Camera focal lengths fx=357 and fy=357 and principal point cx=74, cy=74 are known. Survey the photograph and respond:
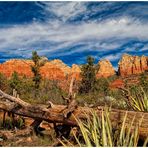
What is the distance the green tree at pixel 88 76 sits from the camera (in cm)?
5382

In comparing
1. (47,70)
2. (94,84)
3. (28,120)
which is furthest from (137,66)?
(28,120)

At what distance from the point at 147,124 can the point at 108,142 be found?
1739mm

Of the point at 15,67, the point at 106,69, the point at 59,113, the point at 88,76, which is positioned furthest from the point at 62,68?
the point at 59,113

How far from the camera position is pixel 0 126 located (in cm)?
1191

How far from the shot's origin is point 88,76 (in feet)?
179

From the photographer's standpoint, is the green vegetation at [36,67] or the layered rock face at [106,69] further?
the layered rock face at [106,69]

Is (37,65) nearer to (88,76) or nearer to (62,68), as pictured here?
(88,76)

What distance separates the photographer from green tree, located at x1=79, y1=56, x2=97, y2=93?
177ft

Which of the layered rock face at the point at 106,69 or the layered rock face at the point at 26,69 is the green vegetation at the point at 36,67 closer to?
the layered rock face at the point at 26,69

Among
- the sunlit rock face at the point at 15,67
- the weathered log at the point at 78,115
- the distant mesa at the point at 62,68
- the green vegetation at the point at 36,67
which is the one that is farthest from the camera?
the distant mesa at the point at 62,68

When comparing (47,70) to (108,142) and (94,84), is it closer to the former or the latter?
(94,84)

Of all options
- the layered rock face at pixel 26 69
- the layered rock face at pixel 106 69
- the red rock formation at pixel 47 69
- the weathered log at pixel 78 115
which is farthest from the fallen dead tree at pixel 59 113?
the layered rock face at pixel 106 69

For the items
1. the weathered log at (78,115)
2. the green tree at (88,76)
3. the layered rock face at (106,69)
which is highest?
the layered rock face at (106,69)

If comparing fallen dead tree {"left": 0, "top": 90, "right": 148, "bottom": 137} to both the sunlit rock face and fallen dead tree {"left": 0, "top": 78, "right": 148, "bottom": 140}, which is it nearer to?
fallen dead tree {"left": 0, "top": 78, "right": 148, "bottom": 140}
